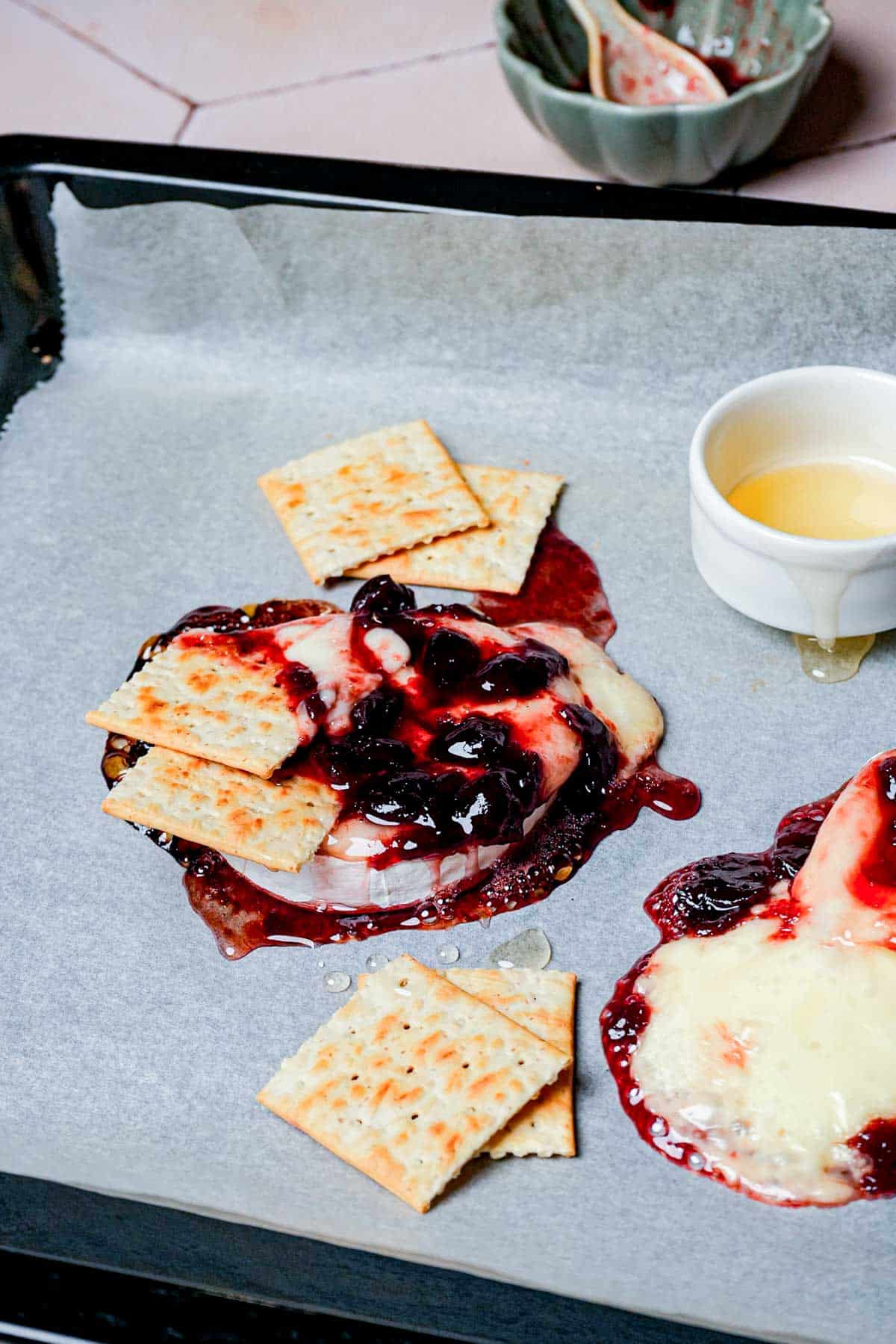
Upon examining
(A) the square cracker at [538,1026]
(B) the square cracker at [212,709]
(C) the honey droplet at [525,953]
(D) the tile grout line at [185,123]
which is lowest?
(C) the honey droplet at [525,953]

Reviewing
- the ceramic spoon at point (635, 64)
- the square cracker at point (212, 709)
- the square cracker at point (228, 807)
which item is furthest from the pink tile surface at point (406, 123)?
the square cracker at point (228, 807)

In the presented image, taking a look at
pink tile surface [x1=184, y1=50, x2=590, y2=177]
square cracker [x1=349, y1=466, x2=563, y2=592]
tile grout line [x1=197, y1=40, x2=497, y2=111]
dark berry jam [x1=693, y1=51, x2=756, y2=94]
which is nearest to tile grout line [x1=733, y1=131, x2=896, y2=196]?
dark berry jam [x1=693, y1=51, x2=756, y2=94]

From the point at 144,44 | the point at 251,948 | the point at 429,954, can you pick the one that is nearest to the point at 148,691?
the point at 251,948

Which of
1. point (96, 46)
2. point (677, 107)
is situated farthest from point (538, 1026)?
point (96, 46)

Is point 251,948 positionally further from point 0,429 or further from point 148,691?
point 0,429

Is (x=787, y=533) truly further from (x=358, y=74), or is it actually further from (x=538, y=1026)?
(x=358, y=74)

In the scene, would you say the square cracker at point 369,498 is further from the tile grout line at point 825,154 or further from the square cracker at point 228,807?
the tile grout line at point 825,154

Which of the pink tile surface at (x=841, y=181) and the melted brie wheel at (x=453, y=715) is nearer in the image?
the melted brie wheel at (x=453, y=715)

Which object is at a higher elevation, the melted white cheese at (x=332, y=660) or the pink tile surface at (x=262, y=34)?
the pink tile surface at (x=262, y=34)

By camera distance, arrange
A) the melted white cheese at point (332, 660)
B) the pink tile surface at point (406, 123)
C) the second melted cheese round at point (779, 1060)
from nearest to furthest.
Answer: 1. the second melted cheese round at point (779, 1060)
2. the melted white cheese at point (332, 660)
3. the pink tile surface at point (406, 123)
